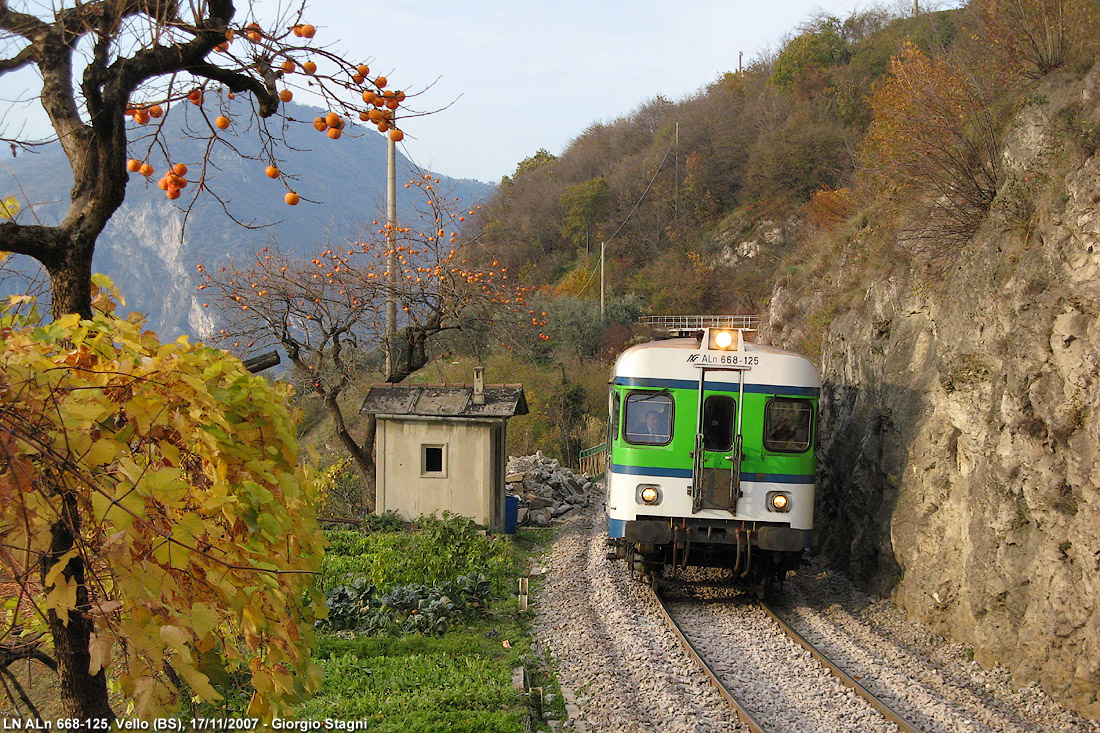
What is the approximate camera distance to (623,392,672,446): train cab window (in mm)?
10469

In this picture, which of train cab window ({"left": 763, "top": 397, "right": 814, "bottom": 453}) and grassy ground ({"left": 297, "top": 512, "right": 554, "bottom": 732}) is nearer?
grassy ground ({"left": 297, "top": 512, "right": 554, "bottom": 732})

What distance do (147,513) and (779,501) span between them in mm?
8784

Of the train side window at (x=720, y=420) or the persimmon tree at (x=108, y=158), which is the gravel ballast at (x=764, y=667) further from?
the persimmon tree at (x=108, y=158)

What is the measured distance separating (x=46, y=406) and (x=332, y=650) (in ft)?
22.1

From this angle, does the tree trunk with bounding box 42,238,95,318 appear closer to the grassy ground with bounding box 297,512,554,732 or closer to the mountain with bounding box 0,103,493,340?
the grassy ground with bounding box 297,512,554,732

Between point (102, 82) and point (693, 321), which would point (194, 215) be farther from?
point (102, 82)

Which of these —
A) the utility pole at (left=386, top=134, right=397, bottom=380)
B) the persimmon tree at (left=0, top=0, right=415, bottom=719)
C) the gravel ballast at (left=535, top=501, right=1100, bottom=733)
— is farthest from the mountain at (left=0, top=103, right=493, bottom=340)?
the persimmon tree at (left=0, top=0, right=415, bottom=719)

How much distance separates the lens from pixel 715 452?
10.3 meters

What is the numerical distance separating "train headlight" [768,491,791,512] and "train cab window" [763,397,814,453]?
1.80 feet

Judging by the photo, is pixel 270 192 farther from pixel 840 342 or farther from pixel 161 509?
pixel 161 509

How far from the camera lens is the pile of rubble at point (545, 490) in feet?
59.2

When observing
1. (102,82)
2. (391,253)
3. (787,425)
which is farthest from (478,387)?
(102,82)

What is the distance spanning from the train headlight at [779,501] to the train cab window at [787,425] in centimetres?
55

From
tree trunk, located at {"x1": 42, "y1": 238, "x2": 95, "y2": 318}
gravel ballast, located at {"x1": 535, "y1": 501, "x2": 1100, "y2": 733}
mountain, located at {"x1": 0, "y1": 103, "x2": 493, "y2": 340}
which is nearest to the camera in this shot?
tree trunk, located at {"x1": 42, "y1": 238, "x2": 95, "y2": 318}
